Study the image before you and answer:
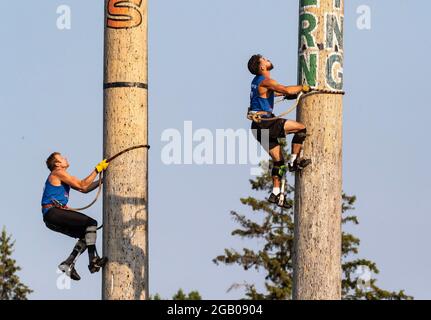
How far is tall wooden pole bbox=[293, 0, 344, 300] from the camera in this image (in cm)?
1928

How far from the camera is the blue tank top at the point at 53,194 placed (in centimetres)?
2123

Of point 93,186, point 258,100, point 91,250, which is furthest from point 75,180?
point 258,100

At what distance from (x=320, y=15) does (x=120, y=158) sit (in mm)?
3350

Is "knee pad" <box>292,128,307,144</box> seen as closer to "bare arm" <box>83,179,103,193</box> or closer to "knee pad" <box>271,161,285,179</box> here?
"knee pad" <box>271,161,285,179</box>

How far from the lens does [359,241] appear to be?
176 ft

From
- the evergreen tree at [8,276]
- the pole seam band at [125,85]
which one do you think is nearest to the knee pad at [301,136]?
the pole seam band at [125,85]

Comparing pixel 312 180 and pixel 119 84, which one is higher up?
pixel 119 84

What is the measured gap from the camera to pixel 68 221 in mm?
21141

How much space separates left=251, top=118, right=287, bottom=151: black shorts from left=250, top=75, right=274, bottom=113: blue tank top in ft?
0.60

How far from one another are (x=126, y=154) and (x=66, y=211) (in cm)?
105

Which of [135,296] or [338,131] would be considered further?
[135,296]
